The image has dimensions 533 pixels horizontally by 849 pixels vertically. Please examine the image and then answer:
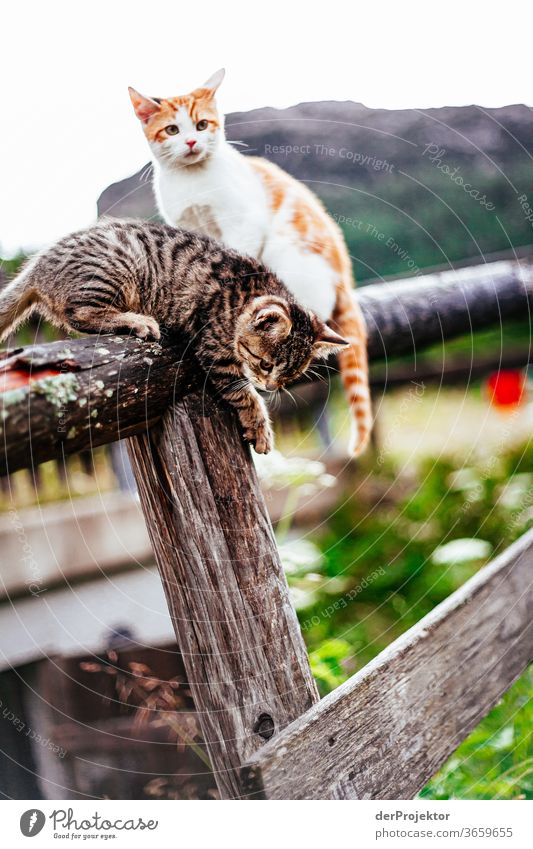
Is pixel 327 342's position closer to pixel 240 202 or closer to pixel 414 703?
pixel 240 202

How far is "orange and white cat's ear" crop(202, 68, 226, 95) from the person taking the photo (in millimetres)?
1117

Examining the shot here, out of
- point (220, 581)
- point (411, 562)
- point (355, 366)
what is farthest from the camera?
point (411, 562)

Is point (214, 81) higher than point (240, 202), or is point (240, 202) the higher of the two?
point (214, 81)

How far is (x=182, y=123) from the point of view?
1.11 metres

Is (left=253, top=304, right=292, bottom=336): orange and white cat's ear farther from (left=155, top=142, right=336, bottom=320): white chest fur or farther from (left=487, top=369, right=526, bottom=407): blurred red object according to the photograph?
(left=487, top=369, right=526, bottom=407): blurred red object

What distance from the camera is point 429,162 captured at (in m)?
1.27

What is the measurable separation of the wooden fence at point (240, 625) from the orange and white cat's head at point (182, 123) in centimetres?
39

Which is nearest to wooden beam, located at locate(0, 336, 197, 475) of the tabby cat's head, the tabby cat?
the tabby cat

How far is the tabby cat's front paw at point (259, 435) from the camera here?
1.00 m

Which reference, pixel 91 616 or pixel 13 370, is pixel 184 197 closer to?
pixel 13 370

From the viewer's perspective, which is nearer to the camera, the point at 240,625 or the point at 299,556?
the point at 240,625

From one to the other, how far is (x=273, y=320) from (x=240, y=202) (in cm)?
22

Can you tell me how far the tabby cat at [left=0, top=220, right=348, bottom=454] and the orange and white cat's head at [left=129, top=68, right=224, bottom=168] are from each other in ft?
0.41
